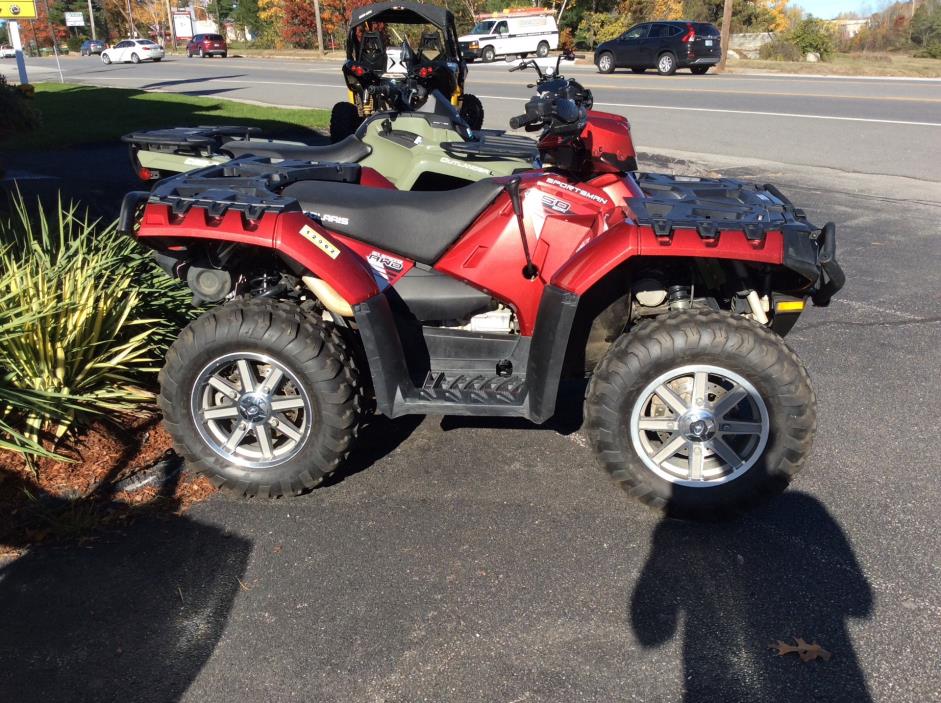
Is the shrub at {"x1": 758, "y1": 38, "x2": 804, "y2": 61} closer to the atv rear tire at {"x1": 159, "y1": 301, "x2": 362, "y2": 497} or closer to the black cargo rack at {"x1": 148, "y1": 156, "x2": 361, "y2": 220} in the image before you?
the black cargo rack at {"x1": 148, "y1": 156, "x2": 361, "y2": 220}

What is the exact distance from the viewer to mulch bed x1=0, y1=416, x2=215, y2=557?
344cm

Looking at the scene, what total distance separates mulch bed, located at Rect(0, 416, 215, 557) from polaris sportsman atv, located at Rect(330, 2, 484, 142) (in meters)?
5.62

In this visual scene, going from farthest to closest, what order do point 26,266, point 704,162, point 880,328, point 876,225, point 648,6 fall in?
1. point 648,6
2. point 704,162
3. point 876,225
4. point 880,328
5. point 26,266

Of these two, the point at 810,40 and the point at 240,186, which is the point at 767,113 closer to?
the point at 240,186

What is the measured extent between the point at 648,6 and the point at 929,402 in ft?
151

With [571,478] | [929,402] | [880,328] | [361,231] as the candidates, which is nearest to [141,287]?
[361,231]

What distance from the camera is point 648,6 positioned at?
150ft

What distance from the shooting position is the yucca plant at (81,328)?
3.78 meters

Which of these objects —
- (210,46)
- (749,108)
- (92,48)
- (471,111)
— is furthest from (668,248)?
(92,48)

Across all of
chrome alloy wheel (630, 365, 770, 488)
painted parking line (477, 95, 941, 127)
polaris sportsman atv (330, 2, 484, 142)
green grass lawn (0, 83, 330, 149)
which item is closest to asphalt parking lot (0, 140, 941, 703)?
chrome alloy wheel (630, 365, 770, 488)

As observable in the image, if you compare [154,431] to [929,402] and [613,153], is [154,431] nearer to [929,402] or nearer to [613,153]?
[613,153]

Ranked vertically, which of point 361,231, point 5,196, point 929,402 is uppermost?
point 361,231

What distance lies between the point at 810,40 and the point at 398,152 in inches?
1456

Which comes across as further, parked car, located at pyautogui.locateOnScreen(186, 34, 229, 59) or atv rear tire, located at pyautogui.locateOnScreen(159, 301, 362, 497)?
parked car, located at pyautogui.locateOnScreen(186, 34, 229, 59)
